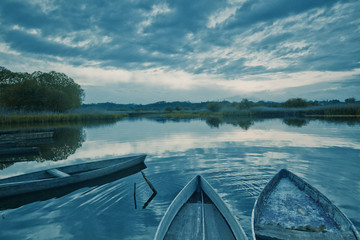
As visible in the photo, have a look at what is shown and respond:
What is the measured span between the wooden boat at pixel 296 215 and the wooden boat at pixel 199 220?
61cm

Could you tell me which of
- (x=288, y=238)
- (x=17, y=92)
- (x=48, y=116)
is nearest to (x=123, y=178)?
(x=288, y=238)

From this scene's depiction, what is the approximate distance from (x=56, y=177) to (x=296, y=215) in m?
8.58

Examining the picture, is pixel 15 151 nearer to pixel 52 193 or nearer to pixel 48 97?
pixel 52 193

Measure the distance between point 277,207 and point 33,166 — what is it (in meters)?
12.9

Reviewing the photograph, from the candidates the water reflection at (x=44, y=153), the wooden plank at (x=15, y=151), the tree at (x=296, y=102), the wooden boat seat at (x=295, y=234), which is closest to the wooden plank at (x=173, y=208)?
the wooden boat seat at (x=295, y=234)

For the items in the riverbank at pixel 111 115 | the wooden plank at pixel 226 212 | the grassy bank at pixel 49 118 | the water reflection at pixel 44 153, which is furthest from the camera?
the riverbank at pixel 111 115

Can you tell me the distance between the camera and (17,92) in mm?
49500

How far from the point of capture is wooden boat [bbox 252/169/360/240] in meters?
4.54

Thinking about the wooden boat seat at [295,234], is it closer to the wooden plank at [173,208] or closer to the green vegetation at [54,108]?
the wooden plank at [173,208]

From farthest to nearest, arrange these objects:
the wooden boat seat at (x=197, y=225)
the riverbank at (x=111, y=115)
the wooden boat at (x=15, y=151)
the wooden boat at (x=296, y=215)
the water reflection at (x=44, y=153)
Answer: the riverbank at (x=111, y=115) → the wooden boat at (x=15, y=151) → the water reflection at (x=44, y=153) → the wooden boat seat at (x=197, y=225) → the wooden boat at (x=296, y=215)

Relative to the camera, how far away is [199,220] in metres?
5.24

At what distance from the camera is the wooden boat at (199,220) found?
4.62 meters

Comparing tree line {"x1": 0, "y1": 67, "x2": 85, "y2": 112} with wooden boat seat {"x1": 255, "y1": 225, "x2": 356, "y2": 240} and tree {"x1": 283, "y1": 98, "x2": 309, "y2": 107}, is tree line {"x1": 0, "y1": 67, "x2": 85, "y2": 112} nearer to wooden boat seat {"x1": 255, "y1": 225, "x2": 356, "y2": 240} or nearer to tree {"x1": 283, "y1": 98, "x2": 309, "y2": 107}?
wooden boat seat {"x1": 255, "y1": 225, "x2": 356, "y2": 240}

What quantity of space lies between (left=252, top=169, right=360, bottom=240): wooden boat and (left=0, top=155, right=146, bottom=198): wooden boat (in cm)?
694
